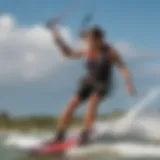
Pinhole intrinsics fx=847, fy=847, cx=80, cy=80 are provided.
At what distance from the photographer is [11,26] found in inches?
105

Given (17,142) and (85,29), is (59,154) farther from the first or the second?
(85,29)

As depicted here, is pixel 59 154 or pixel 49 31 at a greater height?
pixel 49 31

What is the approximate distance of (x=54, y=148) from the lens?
261 cm

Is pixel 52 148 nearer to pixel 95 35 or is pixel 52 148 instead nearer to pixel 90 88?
pixel 90 88

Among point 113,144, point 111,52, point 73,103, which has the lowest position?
point 113,144

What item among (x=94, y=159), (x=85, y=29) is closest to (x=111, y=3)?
(x=85, y=29)

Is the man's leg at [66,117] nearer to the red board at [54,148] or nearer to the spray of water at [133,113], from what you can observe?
the red board at [54,148]

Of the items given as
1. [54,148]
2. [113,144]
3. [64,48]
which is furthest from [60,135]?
[64,48]

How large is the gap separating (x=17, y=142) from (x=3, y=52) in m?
0.29

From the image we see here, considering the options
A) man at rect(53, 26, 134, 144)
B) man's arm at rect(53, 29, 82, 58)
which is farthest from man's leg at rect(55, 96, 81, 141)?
man's arm at rect(53, 29, 82, 58)

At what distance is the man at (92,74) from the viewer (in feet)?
8.54

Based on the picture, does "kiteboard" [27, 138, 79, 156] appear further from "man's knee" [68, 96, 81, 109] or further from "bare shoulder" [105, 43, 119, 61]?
"bare shoulder" [105, 43, 119, 61]

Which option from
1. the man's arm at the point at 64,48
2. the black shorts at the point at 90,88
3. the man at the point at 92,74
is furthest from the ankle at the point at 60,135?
the man's arm at the point at 64,48

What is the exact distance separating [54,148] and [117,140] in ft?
0.65
